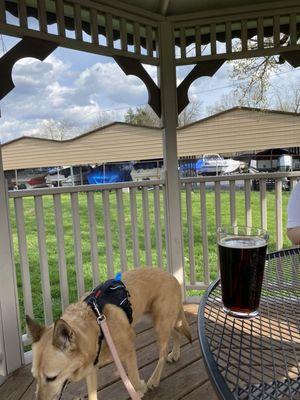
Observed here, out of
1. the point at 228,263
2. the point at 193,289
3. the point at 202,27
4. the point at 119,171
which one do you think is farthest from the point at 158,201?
the point at 228,263

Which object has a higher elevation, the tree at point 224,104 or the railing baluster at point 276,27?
the railing baluster at point 276,27

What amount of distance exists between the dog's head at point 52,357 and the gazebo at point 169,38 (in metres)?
1.11

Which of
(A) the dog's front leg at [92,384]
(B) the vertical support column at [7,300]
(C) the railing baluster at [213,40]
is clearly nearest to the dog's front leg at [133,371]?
(A) the dog's front leg at [92,384]

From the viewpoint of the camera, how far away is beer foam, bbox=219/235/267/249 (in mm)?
974

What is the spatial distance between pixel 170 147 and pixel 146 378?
1830 millimetres

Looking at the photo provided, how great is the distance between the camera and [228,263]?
3.26 ft

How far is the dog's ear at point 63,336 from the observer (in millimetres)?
1262

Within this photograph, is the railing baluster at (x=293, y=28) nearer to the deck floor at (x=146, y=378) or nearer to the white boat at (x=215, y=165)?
the white boat at (x=215, y=165)

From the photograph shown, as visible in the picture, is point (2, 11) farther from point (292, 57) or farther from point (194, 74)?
point (292, 57)

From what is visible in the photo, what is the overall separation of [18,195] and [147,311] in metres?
1.18

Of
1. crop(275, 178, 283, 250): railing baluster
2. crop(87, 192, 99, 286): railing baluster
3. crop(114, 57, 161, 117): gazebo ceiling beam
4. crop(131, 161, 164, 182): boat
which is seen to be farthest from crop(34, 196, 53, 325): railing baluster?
crop(275, 178, 283, 250): railing baluster

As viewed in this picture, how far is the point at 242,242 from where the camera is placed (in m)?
Answer: 1.01

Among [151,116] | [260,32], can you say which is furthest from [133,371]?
[260,32]

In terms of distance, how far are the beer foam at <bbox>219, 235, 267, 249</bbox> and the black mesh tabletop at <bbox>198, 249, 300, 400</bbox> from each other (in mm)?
247
